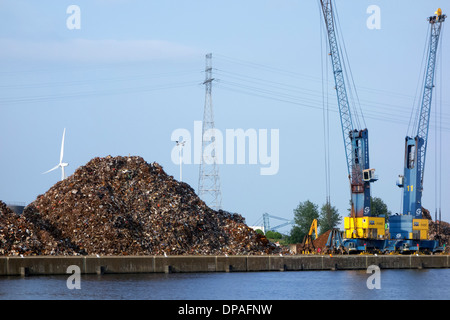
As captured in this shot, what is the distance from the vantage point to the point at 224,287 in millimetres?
47719

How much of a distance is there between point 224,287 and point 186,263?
11.1m

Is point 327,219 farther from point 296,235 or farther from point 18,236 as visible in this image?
point 18,236

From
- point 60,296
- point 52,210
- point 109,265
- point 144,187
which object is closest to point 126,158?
point 144,187

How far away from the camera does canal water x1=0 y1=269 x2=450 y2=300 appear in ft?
140

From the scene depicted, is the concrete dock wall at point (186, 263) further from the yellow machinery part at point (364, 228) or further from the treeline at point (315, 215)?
the treeline at point (315, 215)

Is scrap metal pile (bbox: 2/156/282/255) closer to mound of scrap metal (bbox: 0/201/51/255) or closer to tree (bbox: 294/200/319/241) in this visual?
mound of scrap metal (bbox: 0/201/51/255)

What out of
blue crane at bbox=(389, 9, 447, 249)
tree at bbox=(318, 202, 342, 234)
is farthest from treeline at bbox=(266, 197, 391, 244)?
blue crane at bbox=(389, 9, 447, 249)

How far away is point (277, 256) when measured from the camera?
2500 inches

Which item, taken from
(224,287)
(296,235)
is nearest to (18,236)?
(224,287)

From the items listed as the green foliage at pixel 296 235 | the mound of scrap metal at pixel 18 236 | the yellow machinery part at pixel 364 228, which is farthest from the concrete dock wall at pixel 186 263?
the green foliage at pixel 296 235

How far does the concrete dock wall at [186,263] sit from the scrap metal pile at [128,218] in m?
2.47

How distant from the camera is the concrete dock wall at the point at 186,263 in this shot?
2094 inches

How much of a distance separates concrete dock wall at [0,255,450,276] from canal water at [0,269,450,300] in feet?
3.54
